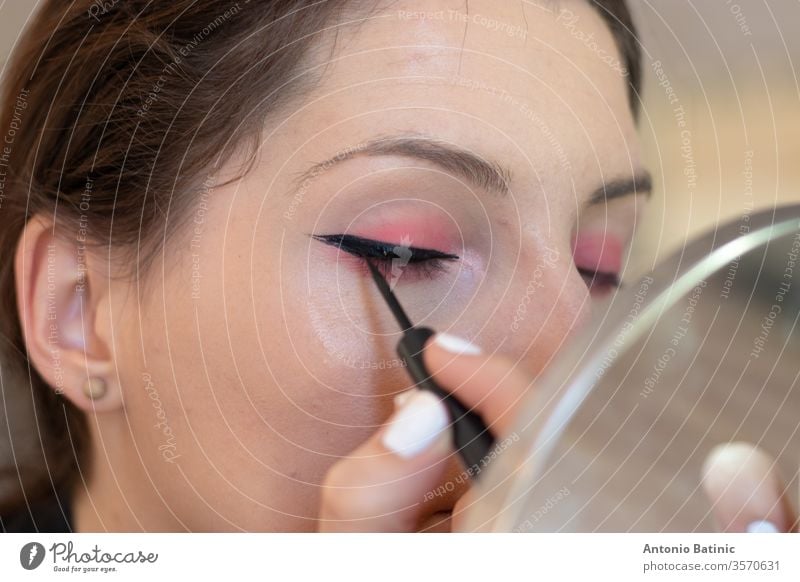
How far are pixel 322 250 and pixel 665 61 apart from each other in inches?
8.8

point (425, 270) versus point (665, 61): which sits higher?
point (665, 61)

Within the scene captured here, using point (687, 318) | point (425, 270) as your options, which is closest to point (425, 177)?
point (425, 270)

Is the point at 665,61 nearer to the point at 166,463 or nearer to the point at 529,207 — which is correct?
the point at 529,207

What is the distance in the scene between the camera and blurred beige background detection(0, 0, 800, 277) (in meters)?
0.41

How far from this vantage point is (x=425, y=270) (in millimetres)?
366

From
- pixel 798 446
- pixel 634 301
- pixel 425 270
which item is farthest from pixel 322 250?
pixel 798 446

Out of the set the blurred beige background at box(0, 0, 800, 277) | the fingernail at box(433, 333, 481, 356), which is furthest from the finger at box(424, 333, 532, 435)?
the blurred beige background at box(0, 0, 800, 277)

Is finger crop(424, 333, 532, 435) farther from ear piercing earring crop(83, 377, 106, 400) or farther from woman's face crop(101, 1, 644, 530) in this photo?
ear piercing earring crop(83, 377, 106, 400)

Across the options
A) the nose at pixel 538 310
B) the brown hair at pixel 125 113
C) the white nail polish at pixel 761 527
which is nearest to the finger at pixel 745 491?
the white nail polish at pixel 761 527

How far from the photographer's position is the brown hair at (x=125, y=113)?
359 millimetres

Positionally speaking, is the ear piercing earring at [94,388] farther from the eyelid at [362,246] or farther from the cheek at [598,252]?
the cheek at [598,252]

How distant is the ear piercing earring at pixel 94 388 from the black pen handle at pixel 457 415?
0.49 feet

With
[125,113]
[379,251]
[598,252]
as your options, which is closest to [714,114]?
[598,252]
